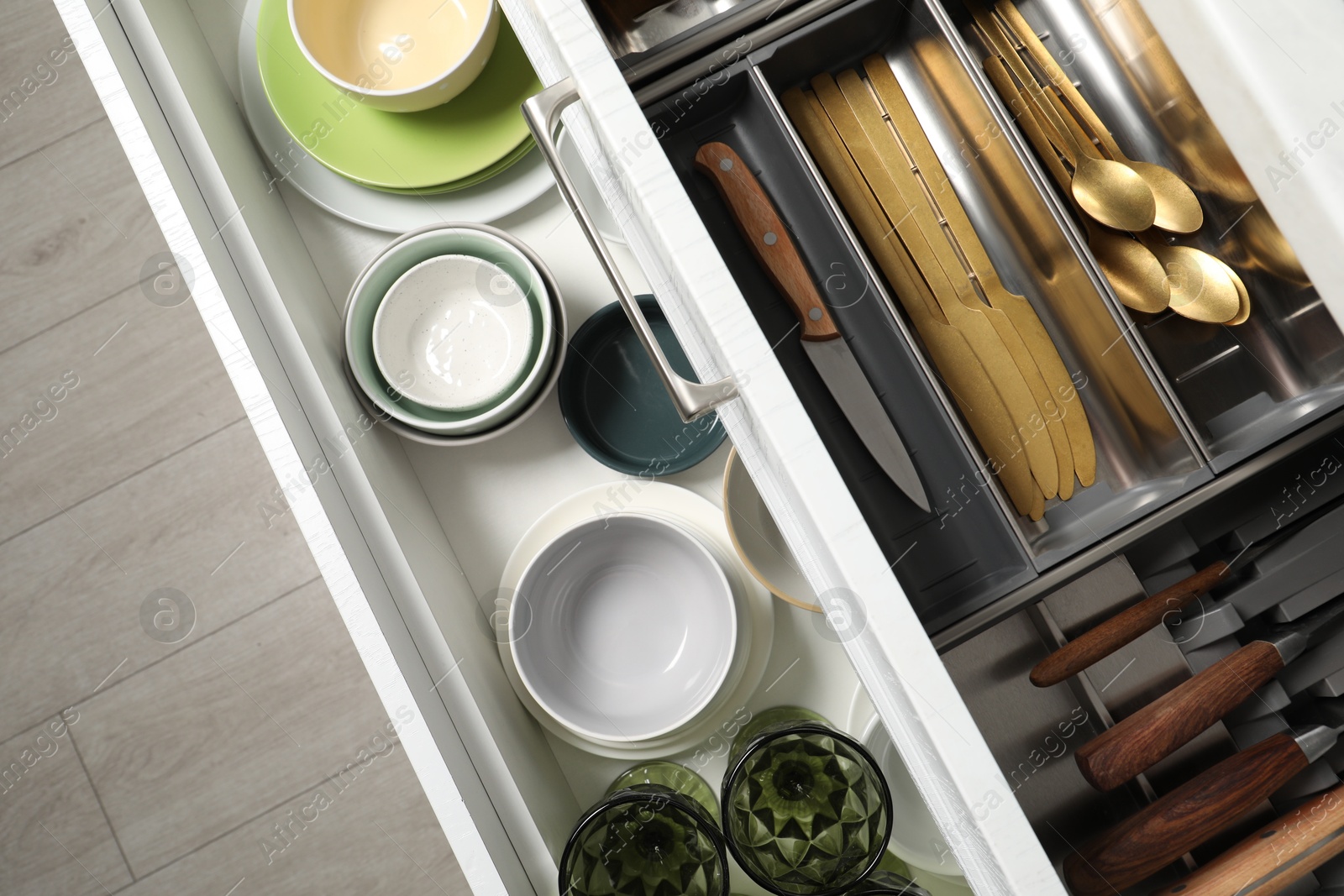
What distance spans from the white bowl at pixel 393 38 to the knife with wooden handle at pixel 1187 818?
0.78m

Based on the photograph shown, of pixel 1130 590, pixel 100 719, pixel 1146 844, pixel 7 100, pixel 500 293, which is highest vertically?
pixel 7 100

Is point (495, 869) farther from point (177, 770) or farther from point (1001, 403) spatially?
point (177, 770)

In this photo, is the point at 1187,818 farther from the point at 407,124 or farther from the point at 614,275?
the point at 407,124

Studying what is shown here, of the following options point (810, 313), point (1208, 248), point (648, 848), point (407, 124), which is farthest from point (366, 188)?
point (1208, 248)

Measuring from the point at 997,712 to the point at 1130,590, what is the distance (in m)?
0.15

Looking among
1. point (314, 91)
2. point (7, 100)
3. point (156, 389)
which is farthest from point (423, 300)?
point (7, 100)

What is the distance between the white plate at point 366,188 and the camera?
76 cm

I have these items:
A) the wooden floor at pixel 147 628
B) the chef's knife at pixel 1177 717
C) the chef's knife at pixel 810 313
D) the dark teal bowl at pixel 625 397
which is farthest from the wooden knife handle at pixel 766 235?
the wooden floor at pixel 147 628

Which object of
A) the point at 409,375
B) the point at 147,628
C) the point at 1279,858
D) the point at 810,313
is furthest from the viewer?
the point at 147,628

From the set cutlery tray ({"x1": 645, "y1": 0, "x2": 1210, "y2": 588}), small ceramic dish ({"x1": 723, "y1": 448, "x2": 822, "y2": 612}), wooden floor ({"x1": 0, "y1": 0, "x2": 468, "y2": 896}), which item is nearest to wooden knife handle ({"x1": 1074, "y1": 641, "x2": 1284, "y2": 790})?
cutlery tray ({"x1": 645, "y1": 0, "x2": 1210, "y2": 588})

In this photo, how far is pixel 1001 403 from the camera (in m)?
0.62

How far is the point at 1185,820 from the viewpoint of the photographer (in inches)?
20.8

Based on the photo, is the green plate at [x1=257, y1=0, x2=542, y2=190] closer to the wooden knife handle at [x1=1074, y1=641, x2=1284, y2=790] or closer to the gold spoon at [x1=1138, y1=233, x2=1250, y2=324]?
the gold spoon at [x1=1138, y1=233, x2=1250, y2=324]

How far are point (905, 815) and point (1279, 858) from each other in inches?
10.9
